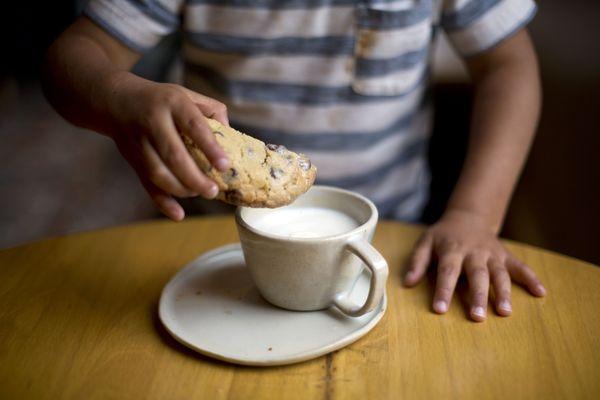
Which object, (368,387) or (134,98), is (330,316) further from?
(134,98)

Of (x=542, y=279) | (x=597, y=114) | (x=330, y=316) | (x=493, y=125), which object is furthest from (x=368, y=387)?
(x=597, y=114)

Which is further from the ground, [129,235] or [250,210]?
[250,210]

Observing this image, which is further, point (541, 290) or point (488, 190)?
point (488, 190)

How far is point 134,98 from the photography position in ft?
2.16

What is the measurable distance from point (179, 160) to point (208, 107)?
0.10 m

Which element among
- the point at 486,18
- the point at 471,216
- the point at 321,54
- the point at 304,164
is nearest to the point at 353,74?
the point at 321,54

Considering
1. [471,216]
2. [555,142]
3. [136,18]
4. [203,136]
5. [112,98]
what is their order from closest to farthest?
1. [203,136]
2. [112,98]
3. [471,216]
4. [136,18]
5. [555,142]

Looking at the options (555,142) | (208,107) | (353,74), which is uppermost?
(208,107)

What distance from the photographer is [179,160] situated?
593 mm

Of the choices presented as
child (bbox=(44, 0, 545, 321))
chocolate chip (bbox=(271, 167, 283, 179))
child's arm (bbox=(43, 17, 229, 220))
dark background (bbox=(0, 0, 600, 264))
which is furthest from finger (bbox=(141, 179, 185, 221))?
dark background (bbox=(0, 0, 600, 264))

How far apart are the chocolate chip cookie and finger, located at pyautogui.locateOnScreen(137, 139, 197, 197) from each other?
3 cm

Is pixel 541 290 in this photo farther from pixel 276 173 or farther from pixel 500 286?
pixel 276 173

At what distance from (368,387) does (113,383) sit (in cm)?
24

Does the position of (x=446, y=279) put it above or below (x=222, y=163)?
below
